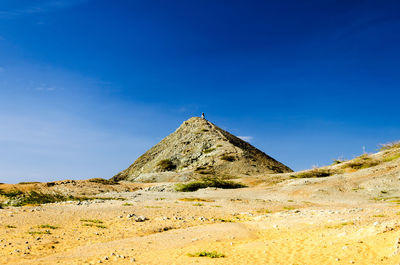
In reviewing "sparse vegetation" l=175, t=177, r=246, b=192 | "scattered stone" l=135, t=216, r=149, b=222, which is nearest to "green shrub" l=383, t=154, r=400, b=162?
"sparse vegetation" l=175, t=177, r=246, b=192

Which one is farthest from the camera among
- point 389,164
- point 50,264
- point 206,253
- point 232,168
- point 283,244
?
point 232,168

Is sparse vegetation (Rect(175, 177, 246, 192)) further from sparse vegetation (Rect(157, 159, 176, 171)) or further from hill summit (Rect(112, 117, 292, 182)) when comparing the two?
sparse vegetation (Rect(157, 159, 176, 171))

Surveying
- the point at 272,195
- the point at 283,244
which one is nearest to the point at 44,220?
the point at 283,244

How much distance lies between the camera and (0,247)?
1056 cm

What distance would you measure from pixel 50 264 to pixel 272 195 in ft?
86.0

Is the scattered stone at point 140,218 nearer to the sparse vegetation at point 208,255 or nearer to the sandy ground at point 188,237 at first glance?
the sandy ground at point 188,237

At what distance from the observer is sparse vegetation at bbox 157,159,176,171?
5969cm

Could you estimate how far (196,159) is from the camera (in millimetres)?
60906

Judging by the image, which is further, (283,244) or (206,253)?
(283,244)

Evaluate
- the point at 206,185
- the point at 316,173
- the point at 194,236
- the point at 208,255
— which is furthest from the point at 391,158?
the point at 208,255

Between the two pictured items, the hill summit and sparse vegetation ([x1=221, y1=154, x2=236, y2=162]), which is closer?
the hill summit

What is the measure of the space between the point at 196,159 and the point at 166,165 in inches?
229

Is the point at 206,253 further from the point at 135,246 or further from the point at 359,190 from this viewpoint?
the point at 359,190

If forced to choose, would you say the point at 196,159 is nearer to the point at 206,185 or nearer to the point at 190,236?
the point at 206,185
